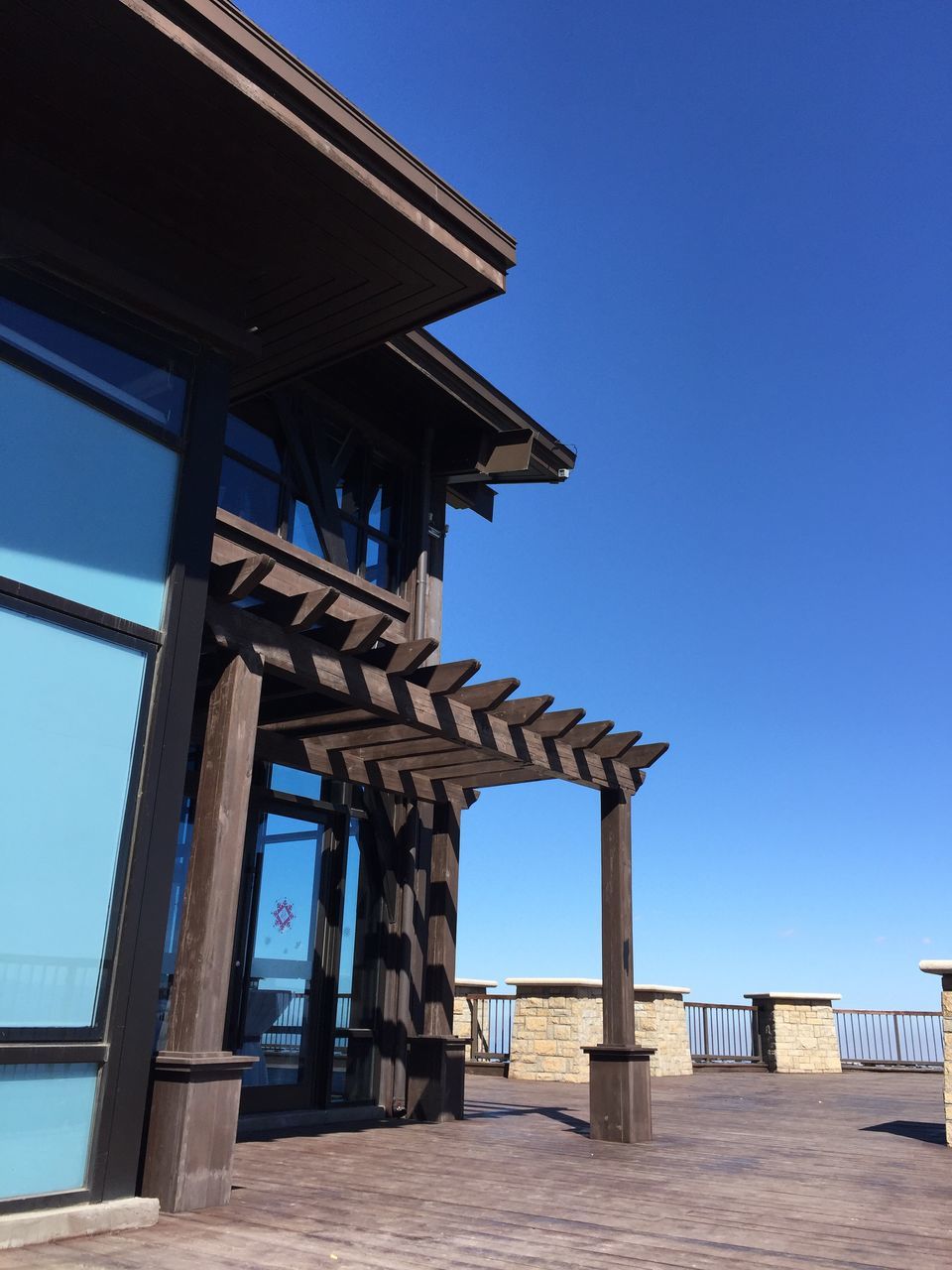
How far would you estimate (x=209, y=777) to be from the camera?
5668 mm

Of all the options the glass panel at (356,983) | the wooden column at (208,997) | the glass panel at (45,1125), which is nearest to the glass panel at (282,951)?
Answer: the glass panel at (356,983)

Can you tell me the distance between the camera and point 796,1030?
20.6 m

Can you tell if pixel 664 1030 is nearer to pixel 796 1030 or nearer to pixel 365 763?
pixel 796 1030

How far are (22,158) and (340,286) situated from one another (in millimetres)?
1723

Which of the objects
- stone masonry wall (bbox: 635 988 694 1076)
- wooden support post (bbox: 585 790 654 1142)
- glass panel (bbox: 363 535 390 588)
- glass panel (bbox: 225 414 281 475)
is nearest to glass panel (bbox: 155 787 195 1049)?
glass panel (bbox: 225 414 281 475)

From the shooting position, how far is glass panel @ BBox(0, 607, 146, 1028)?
181 inches

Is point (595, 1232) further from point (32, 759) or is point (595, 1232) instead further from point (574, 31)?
point (574, 31)

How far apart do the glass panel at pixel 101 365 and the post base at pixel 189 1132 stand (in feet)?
11.0

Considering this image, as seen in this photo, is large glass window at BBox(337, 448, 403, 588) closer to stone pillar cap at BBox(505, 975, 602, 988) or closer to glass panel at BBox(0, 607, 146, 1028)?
glass panel at BBox(0, 607, 146, 1028)

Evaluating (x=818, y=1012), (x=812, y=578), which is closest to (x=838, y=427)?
(x=812, y=578)

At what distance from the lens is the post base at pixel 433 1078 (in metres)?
9.30

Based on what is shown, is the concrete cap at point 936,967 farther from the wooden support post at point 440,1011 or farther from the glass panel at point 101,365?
the glass panel at point 101,365

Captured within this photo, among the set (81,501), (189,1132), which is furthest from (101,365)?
(189,1132)

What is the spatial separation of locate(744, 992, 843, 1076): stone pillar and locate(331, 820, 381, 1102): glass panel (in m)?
12.9
